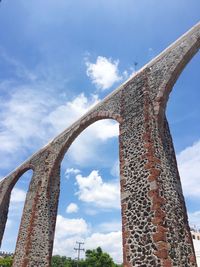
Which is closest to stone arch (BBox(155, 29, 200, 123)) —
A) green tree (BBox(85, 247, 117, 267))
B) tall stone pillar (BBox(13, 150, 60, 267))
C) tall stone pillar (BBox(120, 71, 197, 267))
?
tall stone pillar (BBox(120, 71, 197, 267))

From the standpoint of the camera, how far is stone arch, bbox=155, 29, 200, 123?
28.1 feet

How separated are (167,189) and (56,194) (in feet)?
23.6

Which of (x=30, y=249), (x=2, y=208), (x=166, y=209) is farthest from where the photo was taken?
(x=2, y=208)

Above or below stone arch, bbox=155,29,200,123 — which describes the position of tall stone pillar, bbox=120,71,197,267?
below

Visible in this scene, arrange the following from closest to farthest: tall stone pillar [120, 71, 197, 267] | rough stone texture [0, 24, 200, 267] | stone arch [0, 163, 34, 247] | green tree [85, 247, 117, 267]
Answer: tall stone pillar [120, 71, 197, 267]
rough stone texture [0, 24, 200, 267]
stone arch [0, 163, 34, 247]
green tree [85, 247, 117, 267]

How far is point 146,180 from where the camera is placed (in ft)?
25.2

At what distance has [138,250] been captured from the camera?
7.01 meters

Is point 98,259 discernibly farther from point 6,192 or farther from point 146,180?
point 146,180

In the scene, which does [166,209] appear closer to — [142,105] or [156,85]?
[142,105]

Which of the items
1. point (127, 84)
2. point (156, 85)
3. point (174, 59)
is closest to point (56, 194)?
point (127, 84)

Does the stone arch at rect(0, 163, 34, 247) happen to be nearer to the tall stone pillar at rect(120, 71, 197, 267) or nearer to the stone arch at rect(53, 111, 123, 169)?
the stone arch at rect(53, 111, 123, 169)

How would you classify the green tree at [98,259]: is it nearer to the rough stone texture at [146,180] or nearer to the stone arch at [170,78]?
the rough stone texture at [146,180]

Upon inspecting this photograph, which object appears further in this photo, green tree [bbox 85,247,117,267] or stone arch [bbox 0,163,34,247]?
green tree [bbox 85,247,117,267]

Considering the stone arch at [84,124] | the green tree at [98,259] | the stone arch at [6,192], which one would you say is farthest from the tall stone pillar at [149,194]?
the green tree at [98,259]
